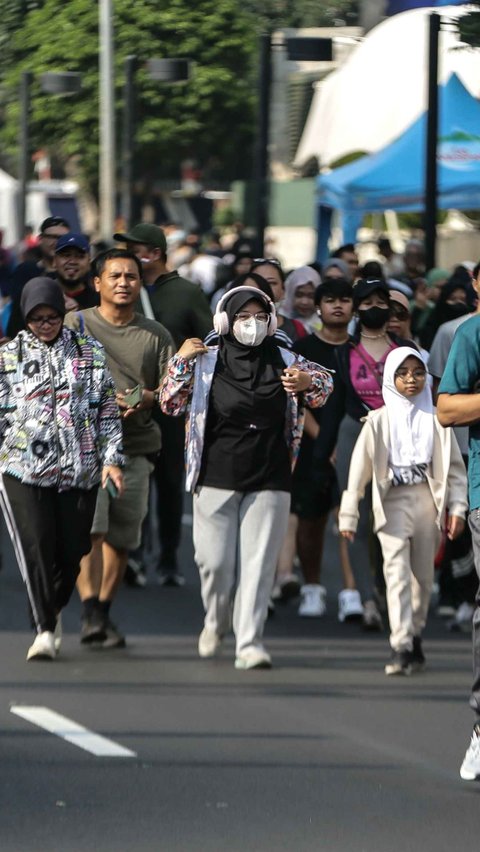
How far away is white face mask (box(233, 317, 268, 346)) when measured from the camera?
10406 millimetres

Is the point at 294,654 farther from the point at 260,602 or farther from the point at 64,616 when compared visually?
the point at 64,616

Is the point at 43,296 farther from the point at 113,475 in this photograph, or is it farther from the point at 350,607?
the point at 350,607

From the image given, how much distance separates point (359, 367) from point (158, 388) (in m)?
1.20

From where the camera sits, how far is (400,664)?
10.5 metres

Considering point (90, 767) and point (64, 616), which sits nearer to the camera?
point (90, 767)

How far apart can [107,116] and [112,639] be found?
18.4 meters

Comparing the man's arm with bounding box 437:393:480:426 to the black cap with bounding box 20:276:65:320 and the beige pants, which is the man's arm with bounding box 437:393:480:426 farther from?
the beige pants

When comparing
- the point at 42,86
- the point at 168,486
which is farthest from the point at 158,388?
the point at 42,86

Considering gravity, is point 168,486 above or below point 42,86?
below

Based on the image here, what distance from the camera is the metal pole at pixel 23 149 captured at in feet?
73.8

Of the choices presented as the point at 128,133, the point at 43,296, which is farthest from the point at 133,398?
the point at 128,133

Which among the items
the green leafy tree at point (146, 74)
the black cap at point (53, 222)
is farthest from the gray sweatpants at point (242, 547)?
the green leafy tree at point (146, 74)

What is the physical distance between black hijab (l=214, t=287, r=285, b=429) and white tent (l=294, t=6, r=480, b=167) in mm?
18132

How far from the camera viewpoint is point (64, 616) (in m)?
12.3
